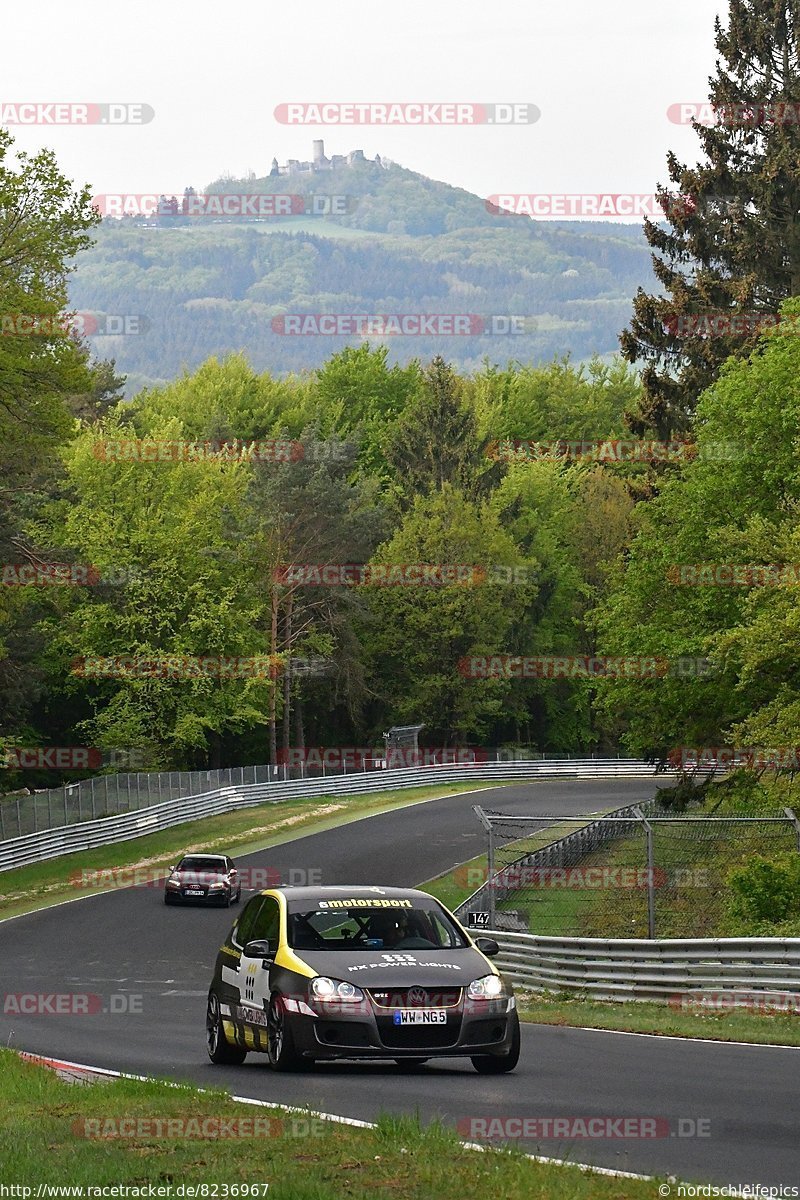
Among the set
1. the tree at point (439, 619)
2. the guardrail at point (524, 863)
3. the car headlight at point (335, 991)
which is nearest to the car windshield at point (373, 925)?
Result: the car headlight at point (335, 991)

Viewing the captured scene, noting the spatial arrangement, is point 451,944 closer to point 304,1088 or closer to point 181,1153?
point 304,1088

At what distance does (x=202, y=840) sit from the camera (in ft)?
192

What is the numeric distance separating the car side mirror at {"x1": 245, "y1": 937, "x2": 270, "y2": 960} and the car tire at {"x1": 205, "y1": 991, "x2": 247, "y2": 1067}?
95 centimetres

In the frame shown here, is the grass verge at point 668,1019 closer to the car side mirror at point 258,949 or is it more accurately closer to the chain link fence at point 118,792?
the car side mirror at point 258,949

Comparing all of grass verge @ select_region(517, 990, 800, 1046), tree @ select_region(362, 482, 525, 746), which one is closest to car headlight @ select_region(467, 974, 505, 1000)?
grass verge @ select_region(517, 990, 800, 1046)

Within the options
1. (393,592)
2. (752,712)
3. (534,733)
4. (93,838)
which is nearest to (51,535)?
(393,592)

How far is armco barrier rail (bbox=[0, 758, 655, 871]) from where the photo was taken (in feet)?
172

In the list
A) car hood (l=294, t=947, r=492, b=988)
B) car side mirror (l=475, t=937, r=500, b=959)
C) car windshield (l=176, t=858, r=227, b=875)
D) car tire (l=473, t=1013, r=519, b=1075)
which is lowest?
car windshield (l=176, t=858, r=227, b=875)

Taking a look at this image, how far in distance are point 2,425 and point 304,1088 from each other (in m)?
30.5

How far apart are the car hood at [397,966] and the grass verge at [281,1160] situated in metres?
2.13

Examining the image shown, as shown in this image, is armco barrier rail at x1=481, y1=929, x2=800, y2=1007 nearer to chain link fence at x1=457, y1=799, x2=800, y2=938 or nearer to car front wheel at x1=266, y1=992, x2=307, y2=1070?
chain link fence at x1=457, y1=799, x2=800, y2=938

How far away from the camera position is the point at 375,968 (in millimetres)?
13438

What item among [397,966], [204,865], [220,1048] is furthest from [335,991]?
[204,865]

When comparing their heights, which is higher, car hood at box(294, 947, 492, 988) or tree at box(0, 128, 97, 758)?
tree at box(0, 128, 97, 758)
